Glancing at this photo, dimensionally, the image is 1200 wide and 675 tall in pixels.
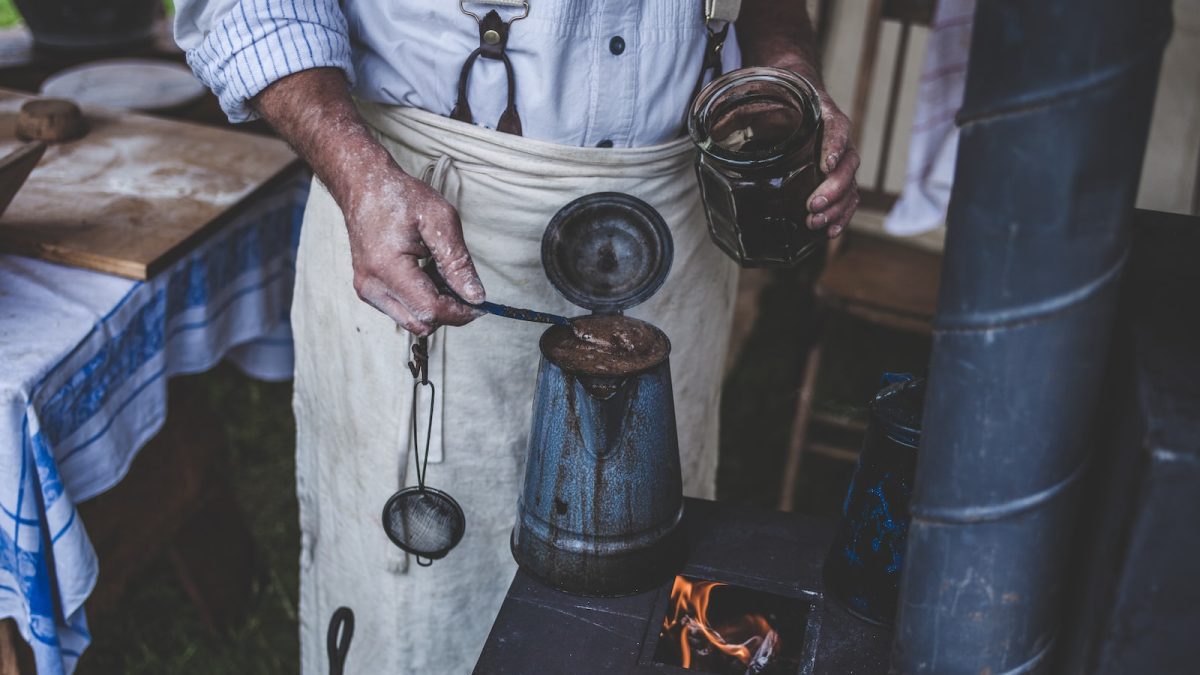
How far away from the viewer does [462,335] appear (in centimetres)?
167

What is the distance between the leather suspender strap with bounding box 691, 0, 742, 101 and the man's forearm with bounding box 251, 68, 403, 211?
1.57ft

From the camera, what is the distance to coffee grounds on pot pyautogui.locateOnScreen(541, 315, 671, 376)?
1282mm

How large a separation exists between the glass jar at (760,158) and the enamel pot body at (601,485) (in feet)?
0.81

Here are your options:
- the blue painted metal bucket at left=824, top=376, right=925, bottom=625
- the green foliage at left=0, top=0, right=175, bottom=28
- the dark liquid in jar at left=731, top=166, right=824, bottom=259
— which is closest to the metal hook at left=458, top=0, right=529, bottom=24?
the dark liquid in jar at left=731, top=166, right=824, bottom=259

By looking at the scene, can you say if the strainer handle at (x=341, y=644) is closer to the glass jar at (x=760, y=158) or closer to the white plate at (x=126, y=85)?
the glass jar at (x=760, y=158)

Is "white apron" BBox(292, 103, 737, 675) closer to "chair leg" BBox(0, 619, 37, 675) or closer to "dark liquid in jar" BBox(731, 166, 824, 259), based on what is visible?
"dark liquid in jar" BBox(731, 166, 824, 259)

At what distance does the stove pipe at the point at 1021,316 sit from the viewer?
85cm

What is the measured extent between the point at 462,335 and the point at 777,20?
717mm

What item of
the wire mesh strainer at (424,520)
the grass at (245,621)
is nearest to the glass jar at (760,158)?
the wire mesh strainer at (424,520)

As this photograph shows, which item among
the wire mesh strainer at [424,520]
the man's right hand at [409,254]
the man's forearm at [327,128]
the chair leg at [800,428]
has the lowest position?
the chair leg at [800,428]

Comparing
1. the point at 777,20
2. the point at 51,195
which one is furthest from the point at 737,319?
the point at 51,195

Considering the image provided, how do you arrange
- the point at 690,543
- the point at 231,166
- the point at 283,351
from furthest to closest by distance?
the point at 283,351 < the point at 231,166 < the point at 690,543

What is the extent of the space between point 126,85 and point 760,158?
1974 mm

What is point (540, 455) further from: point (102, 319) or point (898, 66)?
point (898, 66)
